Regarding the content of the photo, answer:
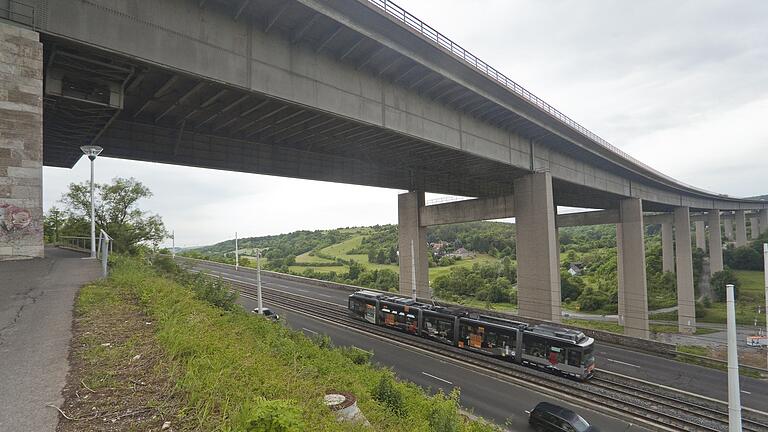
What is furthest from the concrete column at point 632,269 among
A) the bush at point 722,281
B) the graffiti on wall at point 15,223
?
the graffiti on wall at point 15,223

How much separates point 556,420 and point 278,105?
1596 centimetres

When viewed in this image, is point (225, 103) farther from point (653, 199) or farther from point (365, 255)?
point (365, 255)

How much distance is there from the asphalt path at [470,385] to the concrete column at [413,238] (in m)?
13.2

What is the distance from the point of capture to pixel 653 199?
1884 inches

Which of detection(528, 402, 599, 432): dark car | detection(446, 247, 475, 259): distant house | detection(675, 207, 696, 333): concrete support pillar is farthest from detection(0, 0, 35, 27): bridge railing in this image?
detection(446, 247, 475, 259): distant house

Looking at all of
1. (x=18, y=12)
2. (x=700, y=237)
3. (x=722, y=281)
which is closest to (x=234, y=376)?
(x=18, y=12)

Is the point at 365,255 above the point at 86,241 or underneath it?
underneath

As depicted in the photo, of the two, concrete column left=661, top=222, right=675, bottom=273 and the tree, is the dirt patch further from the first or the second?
concrete column left=661, top=222, right=675, bottom=273

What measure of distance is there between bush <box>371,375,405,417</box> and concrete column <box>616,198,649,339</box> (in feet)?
133

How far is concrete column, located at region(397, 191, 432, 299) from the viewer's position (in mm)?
37562

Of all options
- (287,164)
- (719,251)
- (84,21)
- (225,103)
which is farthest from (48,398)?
(719,251)

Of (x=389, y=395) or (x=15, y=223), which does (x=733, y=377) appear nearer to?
(x=389, y=395)

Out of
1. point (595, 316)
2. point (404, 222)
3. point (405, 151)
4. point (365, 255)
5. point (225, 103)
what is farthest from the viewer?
point (365, 255)

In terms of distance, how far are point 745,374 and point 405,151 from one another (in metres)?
24.4
